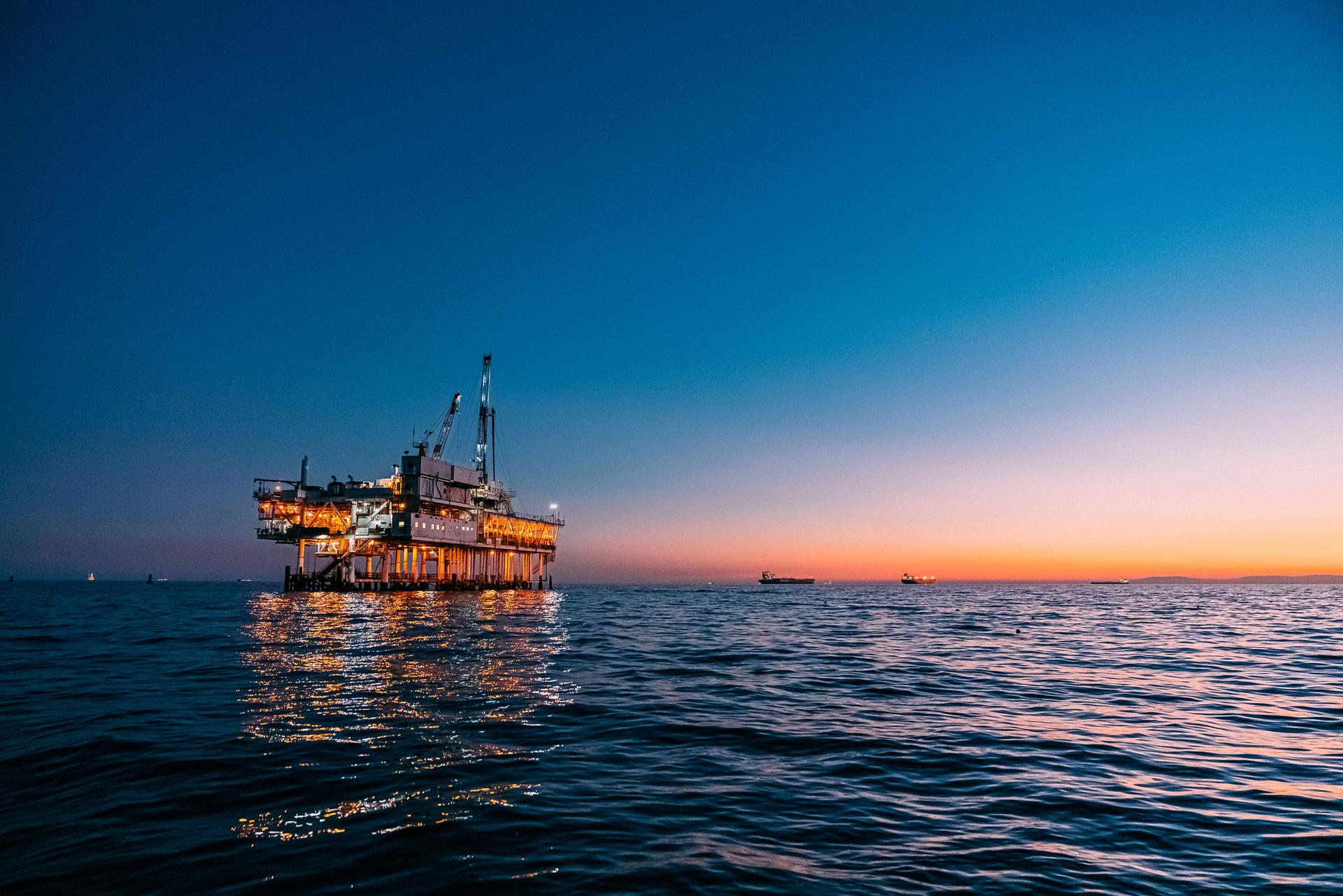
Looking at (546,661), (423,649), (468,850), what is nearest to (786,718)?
(468,850)

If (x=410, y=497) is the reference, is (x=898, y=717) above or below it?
below

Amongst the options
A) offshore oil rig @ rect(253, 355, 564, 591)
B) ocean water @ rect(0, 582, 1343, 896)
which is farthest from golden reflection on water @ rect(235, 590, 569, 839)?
offshore oil rig @ rect(253, 355, 564, 591)

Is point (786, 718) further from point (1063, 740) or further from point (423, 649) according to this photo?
point (423, 649)

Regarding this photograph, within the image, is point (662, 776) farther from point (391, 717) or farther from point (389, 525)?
point (389, 525)

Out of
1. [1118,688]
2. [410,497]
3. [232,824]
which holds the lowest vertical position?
[1118,688]

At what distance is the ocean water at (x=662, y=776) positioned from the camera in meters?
7.35

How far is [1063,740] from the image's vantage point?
13.7 meters

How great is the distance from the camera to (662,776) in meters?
10.8

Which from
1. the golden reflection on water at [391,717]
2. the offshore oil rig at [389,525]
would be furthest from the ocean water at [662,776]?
the offshore oil rig at [389,525]

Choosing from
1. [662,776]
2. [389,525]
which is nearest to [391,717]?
[662,776]

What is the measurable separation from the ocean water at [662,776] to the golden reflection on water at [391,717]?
9cm

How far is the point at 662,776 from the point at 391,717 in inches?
285

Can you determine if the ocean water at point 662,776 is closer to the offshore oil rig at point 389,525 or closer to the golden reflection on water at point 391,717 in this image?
the golden reflection on water at point 391,717

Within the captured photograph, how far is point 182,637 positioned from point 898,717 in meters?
33.4
